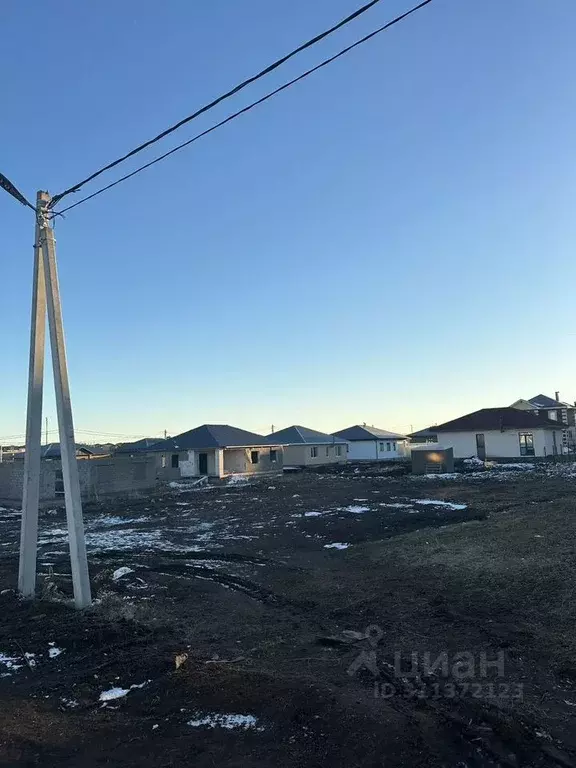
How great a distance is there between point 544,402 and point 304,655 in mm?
57334

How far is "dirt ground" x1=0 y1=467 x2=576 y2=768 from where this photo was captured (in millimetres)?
3881

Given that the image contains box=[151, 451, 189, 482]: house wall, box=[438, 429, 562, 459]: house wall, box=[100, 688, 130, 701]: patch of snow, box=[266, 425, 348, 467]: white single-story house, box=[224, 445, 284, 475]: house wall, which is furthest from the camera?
box=[266, 425, 348, 467]: white single-story house

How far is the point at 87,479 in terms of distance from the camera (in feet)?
87.1

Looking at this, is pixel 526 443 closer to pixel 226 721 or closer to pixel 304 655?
pixel 304 655

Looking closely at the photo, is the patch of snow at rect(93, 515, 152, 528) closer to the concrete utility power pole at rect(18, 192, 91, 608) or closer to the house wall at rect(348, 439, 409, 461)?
the concrete utility power pole at rect(18, 192, 91, 608)

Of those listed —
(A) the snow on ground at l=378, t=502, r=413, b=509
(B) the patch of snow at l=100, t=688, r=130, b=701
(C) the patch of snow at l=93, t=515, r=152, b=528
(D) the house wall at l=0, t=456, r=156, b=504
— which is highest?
(D) the house wall at l=0, t=456, r=156, b=504

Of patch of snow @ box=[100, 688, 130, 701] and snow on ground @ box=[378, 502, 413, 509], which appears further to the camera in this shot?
snow on ground @ box=[378, 502, 413, 509]

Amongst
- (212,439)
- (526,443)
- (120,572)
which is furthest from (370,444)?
(120,572)

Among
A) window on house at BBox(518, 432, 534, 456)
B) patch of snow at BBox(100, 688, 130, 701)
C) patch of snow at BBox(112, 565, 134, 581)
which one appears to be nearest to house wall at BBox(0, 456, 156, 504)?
patch of snow at BBox(112, 565, 134, 581)

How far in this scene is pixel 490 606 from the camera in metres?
7.09

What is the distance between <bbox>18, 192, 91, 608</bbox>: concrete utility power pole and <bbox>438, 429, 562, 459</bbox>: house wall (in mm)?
40666

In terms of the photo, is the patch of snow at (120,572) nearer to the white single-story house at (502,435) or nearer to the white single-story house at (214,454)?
the white single-story house at (214,454)

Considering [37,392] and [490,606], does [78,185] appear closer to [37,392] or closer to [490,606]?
[37,392]

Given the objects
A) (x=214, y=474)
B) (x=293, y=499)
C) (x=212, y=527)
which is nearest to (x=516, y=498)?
(x=293, y=499)
